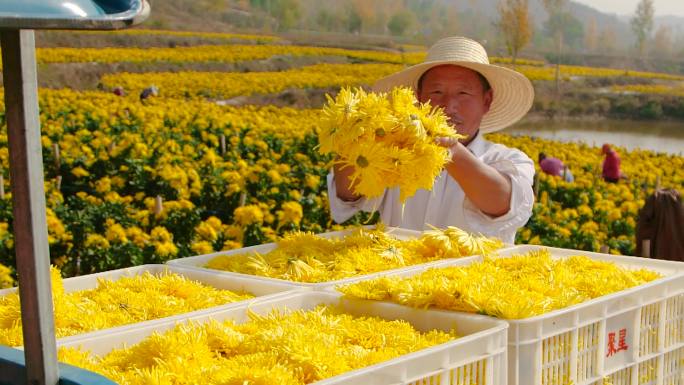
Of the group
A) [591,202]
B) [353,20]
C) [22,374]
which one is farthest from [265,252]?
[353,20]

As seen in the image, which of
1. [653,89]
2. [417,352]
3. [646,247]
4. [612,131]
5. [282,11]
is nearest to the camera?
[417,352]

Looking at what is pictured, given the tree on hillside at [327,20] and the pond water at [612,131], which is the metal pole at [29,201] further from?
the tree on hillside at [327,20]

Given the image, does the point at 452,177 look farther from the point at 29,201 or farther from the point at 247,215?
the point at 247,215

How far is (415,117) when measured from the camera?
8.04 feet

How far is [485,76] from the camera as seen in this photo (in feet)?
12.2

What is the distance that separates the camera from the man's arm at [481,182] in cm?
304

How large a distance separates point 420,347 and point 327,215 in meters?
5.65

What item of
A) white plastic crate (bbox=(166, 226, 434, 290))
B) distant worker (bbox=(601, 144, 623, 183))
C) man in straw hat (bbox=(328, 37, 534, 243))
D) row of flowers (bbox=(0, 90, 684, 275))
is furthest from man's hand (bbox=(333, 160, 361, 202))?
distant worker (bbox=(601, 144, 623, 183))

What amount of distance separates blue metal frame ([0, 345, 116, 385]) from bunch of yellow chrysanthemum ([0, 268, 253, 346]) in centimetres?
72

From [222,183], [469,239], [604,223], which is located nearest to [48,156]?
[222,183]

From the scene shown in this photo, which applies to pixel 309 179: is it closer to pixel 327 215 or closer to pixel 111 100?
pixel 327 215

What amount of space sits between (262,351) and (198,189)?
233 inches

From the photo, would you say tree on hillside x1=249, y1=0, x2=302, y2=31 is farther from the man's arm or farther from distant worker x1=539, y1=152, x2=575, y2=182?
the man's arm

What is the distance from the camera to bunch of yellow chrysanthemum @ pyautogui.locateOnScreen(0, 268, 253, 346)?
6.53ft
